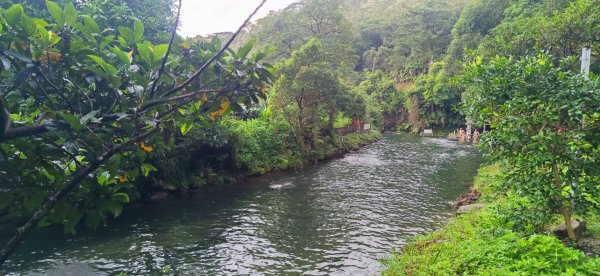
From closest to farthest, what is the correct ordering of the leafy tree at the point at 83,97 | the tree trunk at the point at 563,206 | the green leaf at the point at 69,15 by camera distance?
1. the leafy tree at the point at 83,97
2. the green leaf at the point at 69,15
3. the tree trunk at the point at 563,206

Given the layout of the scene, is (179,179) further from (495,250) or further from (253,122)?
(495,250)

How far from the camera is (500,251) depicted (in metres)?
5.46

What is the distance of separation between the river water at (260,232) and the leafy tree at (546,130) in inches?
143

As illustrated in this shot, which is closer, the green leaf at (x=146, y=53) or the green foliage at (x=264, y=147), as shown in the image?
the green leaf at (x=146, y=53)

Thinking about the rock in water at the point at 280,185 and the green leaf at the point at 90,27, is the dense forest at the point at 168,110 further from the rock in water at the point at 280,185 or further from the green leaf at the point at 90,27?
the rock in water at the point at 280,185

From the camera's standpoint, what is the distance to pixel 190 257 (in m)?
8.84

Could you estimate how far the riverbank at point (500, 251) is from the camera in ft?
15.7

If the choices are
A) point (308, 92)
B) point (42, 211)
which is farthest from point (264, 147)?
point (42, 211)

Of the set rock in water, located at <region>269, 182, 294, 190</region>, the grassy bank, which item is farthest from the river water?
the grassy bank

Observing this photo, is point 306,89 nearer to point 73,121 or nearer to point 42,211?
point 42,211

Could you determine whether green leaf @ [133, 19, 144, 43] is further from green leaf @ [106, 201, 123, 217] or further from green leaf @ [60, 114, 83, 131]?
green leaf @ [106, 201, 123, 217]

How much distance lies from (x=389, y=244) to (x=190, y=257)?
4.92 metres

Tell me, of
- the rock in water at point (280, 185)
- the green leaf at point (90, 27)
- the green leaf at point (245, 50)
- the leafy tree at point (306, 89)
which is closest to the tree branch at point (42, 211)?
the green leaf at point (90, 27)

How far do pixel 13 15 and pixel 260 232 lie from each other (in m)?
8.73
